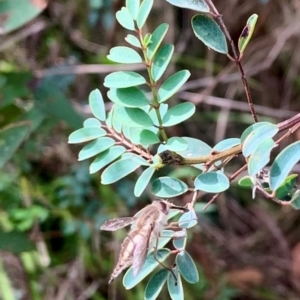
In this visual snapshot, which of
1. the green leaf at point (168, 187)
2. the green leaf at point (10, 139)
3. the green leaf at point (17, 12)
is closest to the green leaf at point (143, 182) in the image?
the green leaf at point (168, 187)

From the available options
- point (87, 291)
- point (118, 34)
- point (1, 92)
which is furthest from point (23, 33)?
point (87, 291)

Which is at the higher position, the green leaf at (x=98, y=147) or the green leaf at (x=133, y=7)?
the green leaf at (x=133, y=7)

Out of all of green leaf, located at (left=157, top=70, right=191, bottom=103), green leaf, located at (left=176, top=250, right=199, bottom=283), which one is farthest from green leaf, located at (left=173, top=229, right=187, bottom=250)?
green leaf, located at (left=157, top=70, right=191, bottom=103)

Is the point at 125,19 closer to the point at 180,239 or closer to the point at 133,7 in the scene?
the point at 133,7

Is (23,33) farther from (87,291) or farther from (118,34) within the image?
(87,291)

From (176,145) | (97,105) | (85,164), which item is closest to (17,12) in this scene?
(85,164)

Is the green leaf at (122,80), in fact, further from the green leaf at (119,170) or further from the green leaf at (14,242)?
the green leaf at (14,242)
